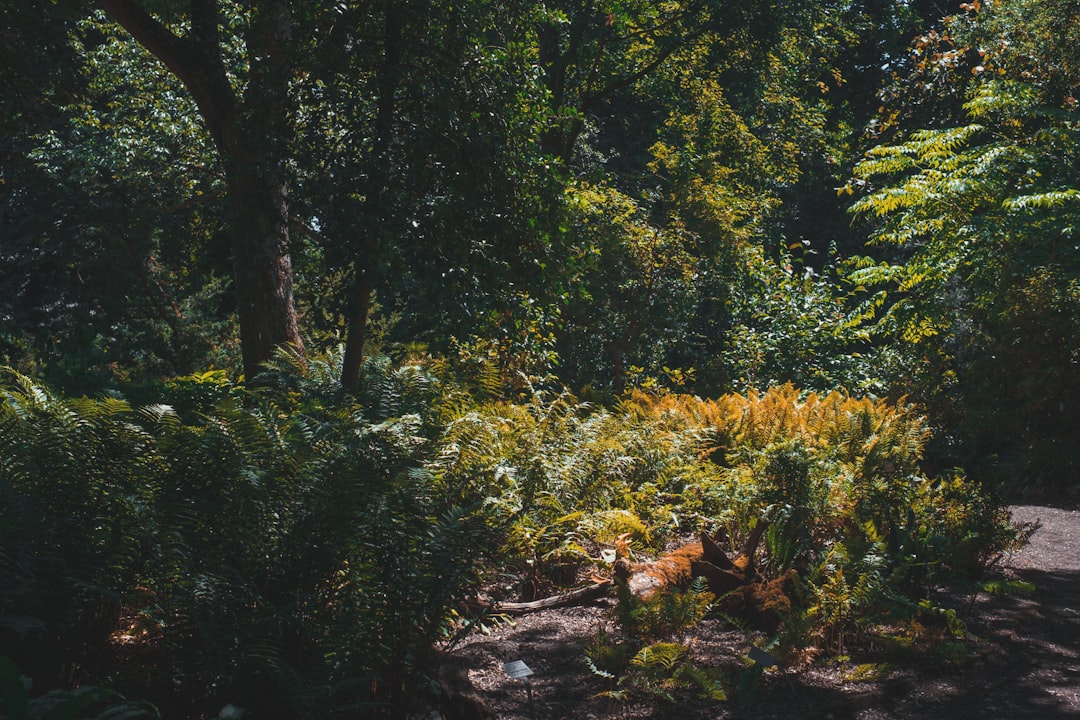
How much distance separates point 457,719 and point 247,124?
588 centimetres

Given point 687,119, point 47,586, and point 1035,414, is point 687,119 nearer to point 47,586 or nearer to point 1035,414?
point 1035,414

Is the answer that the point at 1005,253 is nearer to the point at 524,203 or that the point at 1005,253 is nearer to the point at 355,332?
the point at 524,203

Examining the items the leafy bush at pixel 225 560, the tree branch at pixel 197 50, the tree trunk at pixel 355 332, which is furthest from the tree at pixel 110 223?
the leafy bush at pixel 225 560

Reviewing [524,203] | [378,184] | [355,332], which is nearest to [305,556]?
[378,184]

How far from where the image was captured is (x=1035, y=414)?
10836 mm

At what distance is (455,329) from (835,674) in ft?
13.2

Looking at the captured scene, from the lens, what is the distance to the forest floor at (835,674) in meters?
3.97

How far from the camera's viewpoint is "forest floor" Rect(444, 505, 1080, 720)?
397 cm

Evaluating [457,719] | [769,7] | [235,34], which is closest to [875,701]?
[457,719]

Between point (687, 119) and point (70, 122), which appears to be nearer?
point (70, 122)

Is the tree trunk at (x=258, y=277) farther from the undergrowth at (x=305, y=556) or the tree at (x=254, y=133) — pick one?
the undergrowth at (x=305, y=556)

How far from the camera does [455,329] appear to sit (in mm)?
7449

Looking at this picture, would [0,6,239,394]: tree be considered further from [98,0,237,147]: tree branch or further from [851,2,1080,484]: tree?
[851,2,1080,484]: tree

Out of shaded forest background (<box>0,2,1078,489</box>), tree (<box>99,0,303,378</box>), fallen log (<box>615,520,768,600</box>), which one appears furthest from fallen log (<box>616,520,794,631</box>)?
tree (<box>99,0,303,378</box>)
